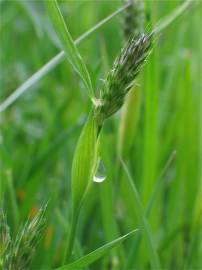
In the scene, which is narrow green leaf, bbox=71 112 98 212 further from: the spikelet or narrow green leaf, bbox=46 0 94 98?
the spikelet

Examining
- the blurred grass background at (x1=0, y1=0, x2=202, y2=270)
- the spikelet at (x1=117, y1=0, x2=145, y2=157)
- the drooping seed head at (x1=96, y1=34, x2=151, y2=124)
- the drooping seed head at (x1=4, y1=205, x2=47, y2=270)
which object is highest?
the drooping seed head at (x1=96, y1=34, x2=151, y2=124)

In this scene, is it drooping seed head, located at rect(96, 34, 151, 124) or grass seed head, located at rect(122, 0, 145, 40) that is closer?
drooping seed head, located at rect(96, 34, 151, 124)

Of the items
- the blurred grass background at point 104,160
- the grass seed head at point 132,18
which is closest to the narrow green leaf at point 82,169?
the blurred grass background at point 104,160

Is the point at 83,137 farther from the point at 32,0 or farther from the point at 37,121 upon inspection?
the point at 37,121

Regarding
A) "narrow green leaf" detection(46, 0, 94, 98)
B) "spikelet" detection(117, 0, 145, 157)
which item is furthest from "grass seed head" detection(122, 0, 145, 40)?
"narrow green leaf" detection(46, 0, 94, 98)

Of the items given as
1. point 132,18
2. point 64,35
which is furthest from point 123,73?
point 132,18

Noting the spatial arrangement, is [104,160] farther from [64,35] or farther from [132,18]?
[64,35]
